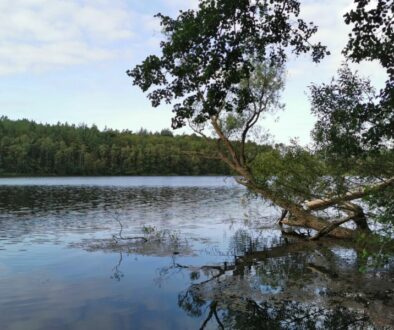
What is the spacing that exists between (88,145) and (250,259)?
157709mm

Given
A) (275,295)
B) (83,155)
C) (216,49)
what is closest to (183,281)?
(275,295)

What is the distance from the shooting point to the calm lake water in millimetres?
12469

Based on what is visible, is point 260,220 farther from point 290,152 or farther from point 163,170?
point 163,170

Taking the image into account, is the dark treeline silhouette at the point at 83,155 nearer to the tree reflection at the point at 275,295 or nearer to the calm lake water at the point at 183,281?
the calm lake water at the point at 183,281

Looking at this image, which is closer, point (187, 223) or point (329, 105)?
point (329, 105)

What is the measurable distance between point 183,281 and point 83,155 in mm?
151158

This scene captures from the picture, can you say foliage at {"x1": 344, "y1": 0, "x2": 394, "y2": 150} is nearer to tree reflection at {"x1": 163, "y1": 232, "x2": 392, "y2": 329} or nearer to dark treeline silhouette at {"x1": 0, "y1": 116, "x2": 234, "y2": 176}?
tree reflection at {"x1": 163, "y1": 232, "x2": 392, "y2": 329}

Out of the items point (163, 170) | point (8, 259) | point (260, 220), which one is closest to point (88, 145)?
point (163, 170)

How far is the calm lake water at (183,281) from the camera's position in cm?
1247

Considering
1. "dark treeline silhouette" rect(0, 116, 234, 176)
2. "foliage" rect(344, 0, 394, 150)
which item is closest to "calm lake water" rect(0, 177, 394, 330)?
"foliage" rect(344, 0, 394, 150)

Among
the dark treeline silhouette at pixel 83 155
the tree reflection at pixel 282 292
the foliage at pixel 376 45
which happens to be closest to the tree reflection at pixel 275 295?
the tree reflection at pixel 282 292

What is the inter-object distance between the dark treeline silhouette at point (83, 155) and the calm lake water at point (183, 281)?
393 ft

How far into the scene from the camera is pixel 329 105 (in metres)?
12.0

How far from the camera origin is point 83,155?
162 m
